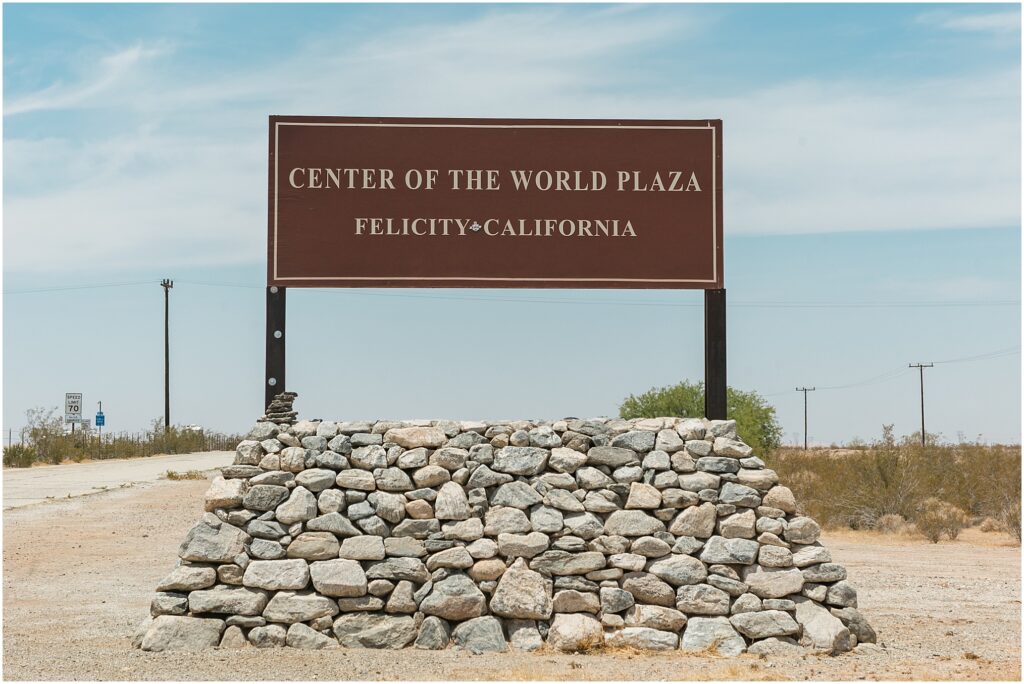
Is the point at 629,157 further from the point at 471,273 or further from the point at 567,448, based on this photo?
the point at 567,448

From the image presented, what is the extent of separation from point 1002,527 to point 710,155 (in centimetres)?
1297

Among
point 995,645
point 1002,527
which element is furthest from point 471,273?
point 1002,527

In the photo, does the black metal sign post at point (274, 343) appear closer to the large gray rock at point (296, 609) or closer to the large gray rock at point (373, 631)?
the large gray rock at point (296, 609)

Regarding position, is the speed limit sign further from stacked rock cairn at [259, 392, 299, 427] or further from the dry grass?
stacked rock cairn at [259, 392, 299, 427]

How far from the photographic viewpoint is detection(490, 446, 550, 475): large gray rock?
8594 mm

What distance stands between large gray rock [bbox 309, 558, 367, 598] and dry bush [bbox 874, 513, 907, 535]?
43.9 feet

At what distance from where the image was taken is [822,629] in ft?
27.3

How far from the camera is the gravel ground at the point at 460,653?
766cm

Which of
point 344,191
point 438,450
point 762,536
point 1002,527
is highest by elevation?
point 344,191

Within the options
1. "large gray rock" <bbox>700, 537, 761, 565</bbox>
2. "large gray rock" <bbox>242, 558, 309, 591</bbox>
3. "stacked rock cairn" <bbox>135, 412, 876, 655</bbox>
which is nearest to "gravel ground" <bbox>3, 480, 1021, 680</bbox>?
"stacked rock cairn" <bbox>135, 412, 876, 655</bbox>

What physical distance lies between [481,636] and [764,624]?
2.24 metres

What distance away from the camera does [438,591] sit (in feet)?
27.1

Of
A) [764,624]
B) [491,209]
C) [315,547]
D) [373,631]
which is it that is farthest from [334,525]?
[764,624]

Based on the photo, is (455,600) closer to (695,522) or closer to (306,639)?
(306,639)
